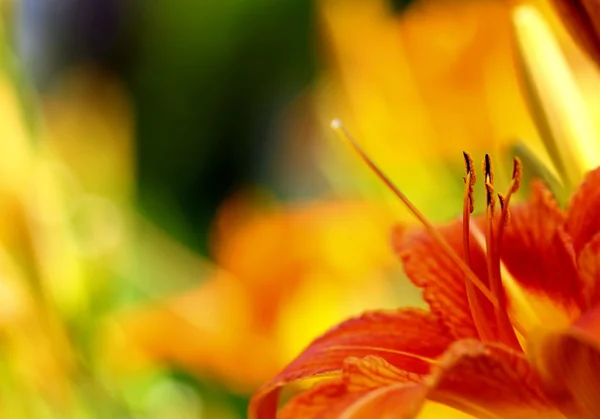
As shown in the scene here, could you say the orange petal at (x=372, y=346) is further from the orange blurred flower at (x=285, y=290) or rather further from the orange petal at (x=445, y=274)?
the orange blurred flower at (x=285, y=290)

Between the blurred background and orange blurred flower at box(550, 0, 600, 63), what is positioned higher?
orange blurred flower at box(550, 0, 600, 63)

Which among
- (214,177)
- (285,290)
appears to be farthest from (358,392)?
(214,177)

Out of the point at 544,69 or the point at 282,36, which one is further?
the point at 282,36

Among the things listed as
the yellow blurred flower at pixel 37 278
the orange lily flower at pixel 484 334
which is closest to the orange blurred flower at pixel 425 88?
the yellow blurred flower at pixel 37 278

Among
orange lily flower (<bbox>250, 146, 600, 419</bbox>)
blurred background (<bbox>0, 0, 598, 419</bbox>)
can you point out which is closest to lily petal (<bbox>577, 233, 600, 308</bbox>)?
orange lily flower (<bbox>250, 146, 600, 419</bbox>)

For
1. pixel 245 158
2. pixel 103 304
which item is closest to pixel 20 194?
pixel 103 304

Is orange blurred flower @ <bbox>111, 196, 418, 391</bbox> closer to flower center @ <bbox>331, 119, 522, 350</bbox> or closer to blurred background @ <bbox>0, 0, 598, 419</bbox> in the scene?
blurred background @ <bbox>0, 0, 598, 419</bbox>

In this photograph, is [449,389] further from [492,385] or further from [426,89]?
[426,89]

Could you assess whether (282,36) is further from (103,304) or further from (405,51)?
(103,304)
